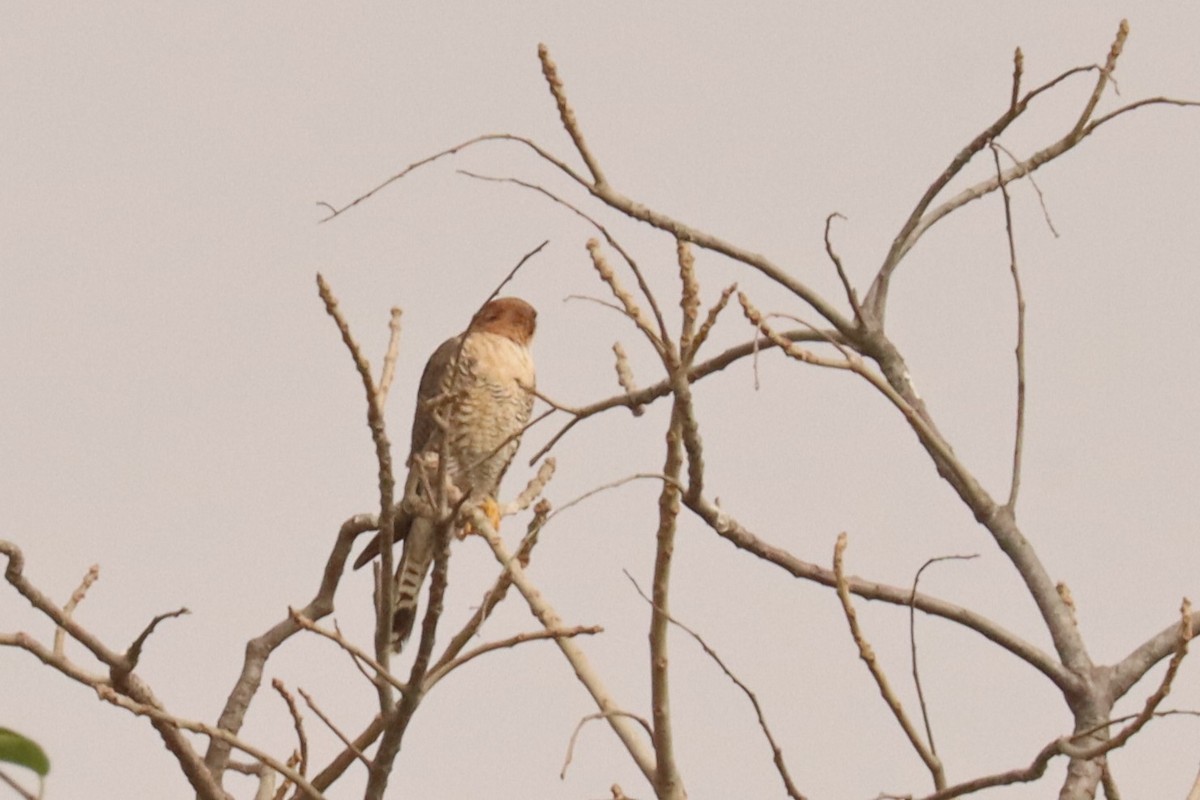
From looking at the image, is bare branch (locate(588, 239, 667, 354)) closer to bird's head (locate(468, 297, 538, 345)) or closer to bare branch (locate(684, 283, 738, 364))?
bare branch (locate(684, 283, 738, 364))

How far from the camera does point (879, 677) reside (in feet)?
9.73

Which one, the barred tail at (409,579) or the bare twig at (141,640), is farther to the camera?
the barred tail at (409,579)

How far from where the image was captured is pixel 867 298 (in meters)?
4.48

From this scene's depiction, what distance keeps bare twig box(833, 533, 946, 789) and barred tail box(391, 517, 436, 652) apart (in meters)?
4.10

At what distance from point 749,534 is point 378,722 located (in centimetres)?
101

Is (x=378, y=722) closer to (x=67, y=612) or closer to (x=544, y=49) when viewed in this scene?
(x=67, y=612)

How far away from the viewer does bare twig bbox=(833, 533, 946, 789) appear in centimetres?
297

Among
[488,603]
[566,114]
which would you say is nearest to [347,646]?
[488,603]

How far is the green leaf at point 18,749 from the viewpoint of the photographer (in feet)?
5.26

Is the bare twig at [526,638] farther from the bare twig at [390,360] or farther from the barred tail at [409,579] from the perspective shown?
the barred tail at [409,579]

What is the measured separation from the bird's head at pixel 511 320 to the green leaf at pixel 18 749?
6.30 m

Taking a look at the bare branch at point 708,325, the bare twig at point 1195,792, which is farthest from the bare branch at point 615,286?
the bare twig at point 1195,792

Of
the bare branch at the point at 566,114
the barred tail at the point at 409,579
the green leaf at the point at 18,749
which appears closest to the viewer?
the green leaf at the point at 18,749

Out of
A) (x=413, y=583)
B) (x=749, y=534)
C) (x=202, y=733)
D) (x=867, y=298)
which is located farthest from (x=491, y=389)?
(x=202, y=733)
